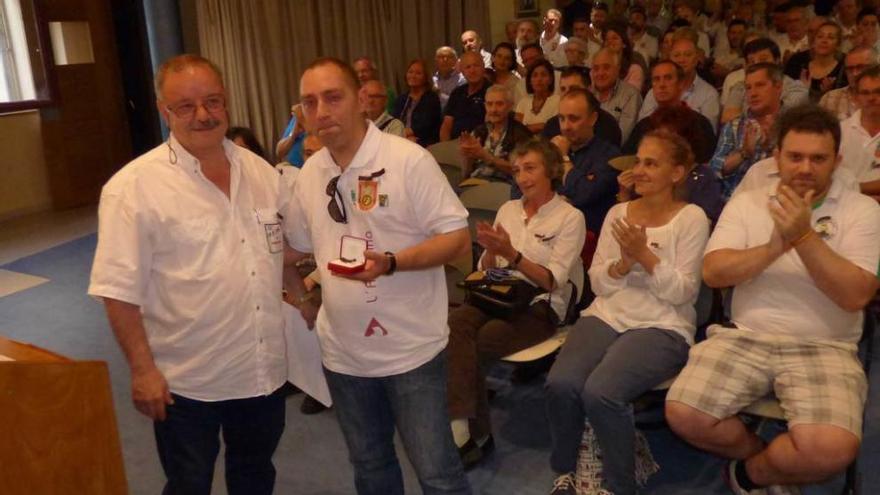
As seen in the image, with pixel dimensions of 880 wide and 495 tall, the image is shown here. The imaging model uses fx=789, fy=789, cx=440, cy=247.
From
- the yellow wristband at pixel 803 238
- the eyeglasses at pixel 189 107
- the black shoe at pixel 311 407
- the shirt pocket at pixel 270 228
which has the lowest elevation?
the black shoe at pixel 311 407

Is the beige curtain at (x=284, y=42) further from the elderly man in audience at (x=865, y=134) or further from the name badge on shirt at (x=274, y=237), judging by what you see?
the name badge on shirt at (x=274, y=237)

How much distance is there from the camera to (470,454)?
2801 mm

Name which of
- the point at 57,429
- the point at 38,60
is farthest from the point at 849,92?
the point at 38,60

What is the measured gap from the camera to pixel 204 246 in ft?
5.87

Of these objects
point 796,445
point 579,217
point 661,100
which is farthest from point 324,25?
point 796,445

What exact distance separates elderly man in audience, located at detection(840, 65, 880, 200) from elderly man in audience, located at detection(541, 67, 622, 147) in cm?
107

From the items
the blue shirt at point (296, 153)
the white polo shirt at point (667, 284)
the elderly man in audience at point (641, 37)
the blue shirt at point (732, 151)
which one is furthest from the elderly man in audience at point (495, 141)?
the elderly man in audience at point (641, 37)

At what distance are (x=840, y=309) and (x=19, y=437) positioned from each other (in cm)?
215

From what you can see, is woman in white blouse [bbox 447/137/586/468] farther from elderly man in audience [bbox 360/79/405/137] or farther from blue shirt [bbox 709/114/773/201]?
elderly man in audience [bbox 360/79/405/137]

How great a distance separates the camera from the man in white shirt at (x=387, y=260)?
5.95ft

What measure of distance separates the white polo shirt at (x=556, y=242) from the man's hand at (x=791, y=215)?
2.83ft

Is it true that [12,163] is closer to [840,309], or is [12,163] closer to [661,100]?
[661,100]

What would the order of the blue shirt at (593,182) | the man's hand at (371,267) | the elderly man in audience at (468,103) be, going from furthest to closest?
the elderly man in audience at (468,103) < the blue shirt at (593,182) < the man's hand at (371,267)

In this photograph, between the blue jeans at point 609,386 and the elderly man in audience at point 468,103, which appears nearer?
the blue jeans at point 609,386
